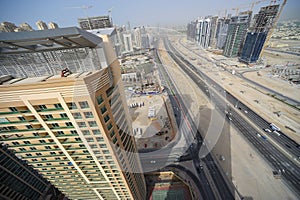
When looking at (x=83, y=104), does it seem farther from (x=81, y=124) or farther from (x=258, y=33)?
(x=258, y=33)

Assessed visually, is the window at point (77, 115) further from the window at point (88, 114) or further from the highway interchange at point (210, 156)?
the highway interchange at point (210, 156)

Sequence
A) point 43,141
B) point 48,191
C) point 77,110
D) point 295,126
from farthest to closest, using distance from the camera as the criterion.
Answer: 1. point 295,126
2. point 48,191
3. point 43,141
4. point 77,110

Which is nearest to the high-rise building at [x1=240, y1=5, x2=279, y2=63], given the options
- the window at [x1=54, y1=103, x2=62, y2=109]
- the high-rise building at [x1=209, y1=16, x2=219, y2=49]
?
the high-rise building at [x1=209, y1=16, x2=219, y2=49]

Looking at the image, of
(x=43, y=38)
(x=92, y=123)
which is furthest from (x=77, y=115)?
(x=43, y=38)

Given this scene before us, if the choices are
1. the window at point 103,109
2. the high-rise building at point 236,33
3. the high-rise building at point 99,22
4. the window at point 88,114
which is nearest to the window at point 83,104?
the window at point 88,114

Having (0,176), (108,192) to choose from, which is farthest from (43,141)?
(0,176)

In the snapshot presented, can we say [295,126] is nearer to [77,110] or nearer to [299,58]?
[77,110]
